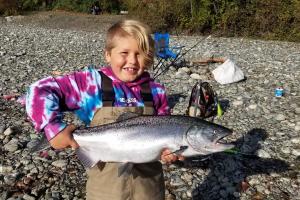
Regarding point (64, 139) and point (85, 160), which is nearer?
point (64, 139)

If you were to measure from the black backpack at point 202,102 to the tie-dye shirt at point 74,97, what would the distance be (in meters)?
5.39

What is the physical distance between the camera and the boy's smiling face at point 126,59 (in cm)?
323

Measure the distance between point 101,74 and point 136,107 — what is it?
1.27 feet

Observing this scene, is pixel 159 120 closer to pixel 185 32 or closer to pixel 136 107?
pixel 136 107

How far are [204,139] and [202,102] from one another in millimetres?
5885

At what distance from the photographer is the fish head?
3.16m

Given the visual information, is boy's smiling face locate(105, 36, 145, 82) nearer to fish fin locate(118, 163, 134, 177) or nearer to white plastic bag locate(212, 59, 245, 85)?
fish fin locate(118, 163, 134, 177)

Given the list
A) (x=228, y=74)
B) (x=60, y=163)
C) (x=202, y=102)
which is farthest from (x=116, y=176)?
(x=228, y=74)

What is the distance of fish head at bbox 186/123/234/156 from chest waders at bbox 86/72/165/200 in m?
0.45

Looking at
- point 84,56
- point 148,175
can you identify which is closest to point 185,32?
point 84,56

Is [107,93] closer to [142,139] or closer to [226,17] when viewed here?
[142,139]

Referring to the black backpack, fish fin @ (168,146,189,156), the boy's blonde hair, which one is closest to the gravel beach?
the black backpack

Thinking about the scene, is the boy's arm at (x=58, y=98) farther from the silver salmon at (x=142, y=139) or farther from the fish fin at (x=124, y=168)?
the fish fin at (x=124, y=168)

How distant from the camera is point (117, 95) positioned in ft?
11.0
